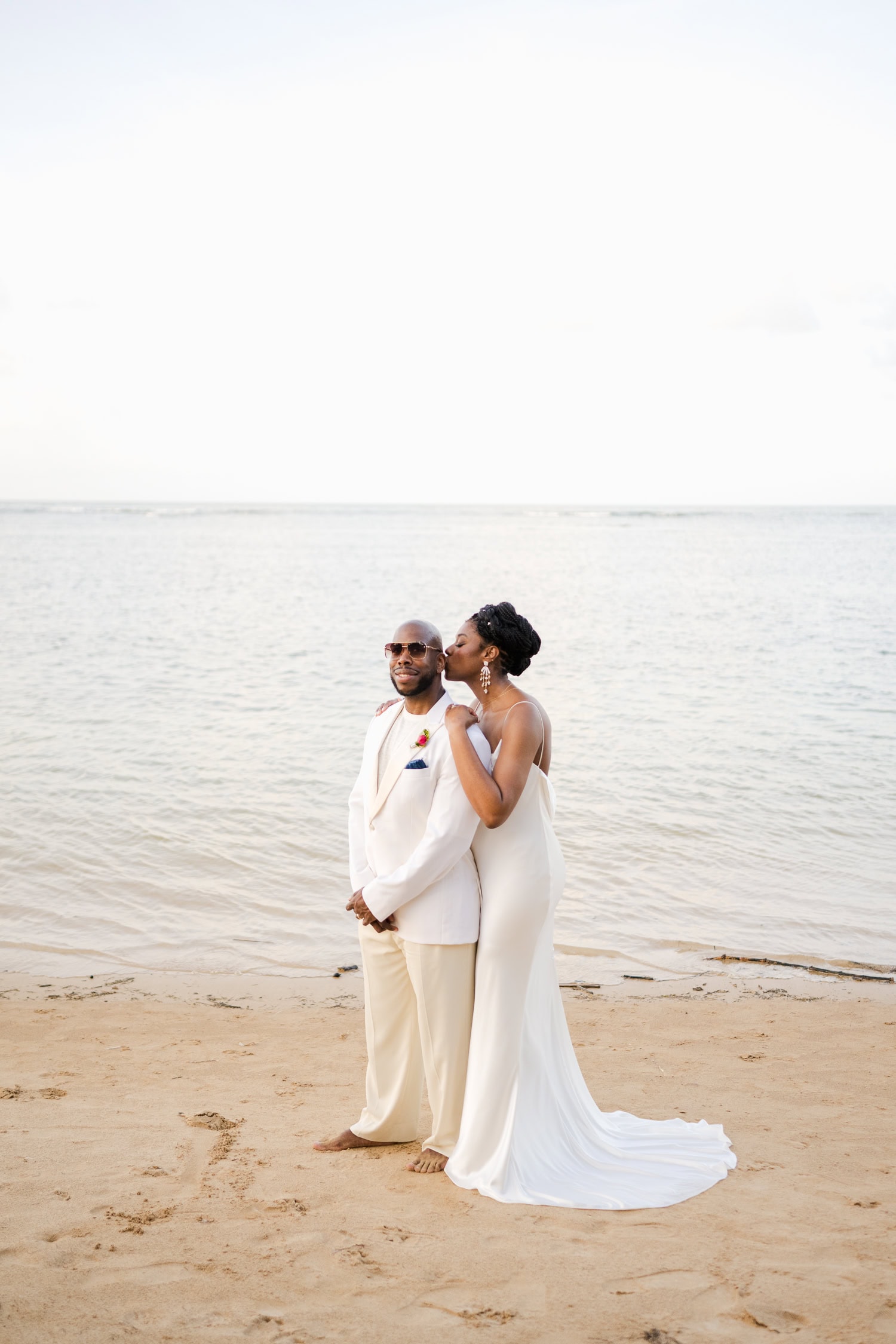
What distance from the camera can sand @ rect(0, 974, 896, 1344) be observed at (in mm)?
3080

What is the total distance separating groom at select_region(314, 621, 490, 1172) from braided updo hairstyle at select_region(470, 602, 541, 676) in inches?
7.1

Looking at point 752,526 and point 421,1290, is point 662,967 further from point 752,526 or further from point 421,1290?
point 752,526

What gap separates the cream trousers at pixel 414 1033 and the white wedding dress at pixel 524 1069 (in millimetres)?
77

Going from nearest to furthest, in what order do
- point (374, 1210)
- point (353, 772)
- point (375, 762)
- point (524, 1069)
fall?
point (374, 1210) < point (524, 1069) < point (375, 762) < point (353, 772)

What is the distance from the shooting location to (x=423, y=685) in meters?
4.06

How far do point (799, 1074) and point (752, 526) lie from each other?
331 feet

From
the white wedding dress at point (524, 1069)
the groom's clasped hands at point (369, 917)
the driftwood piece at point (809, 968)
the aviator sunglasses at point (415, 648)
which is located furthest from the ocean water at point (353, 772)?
the aviator sunglasses at point (415, 648)

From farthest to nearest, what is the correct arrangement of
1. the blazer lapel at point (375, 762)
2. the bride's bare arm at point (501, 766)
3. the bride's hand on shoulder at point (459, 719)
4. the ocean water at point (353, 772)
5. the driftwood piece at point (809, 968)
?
the ocean water at point (353, 772) → the driftwood piece at point (809, 968) → the blazer lapel at point (375, 762) → the bride's hand on shoulder at point (459, 719) → the bride's bare arm at point (501, 766)

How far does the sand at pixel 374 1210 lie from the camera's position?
308 centimetres

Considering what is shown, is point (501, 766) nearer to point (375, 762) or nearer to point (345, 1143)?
point (375, 762)

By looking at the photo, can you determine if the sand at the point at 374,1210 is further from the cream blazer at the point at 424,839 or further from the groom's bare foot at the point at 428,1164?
the cream blazer at the point at 424,839

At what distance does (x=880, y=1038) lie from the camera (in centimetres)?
581

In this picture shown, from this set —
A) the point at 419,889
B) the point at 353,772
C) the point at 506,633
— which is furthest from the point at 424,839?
the point at 353,772

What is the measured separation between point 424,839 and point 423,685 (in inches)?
23.3
